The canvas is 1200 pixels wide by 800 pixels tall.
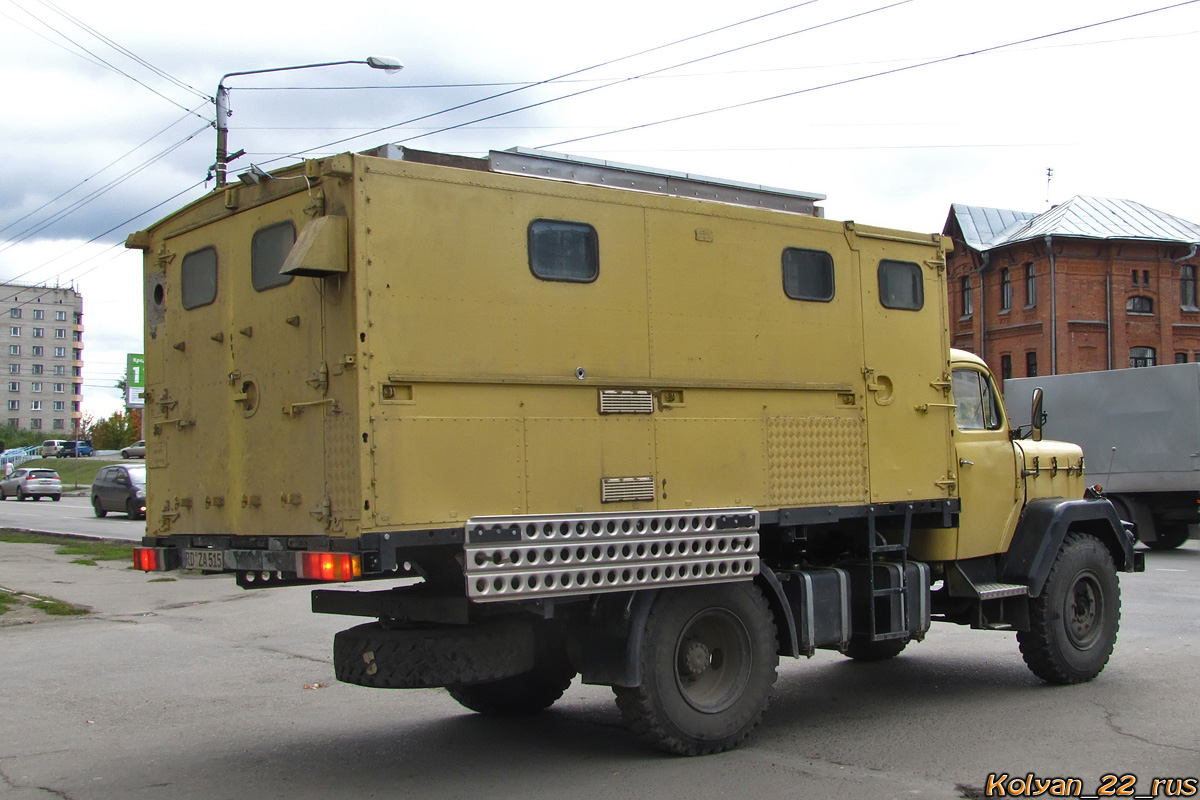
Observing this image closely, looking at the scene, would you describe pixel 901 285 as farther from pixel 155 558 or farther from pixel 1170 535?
pixel 1170 535

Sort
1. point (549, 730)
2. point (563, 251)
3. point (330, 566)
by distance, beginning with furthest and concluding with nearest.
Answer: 1. point (549, 730)
2. point (563, 251)
3. point (330, 566)

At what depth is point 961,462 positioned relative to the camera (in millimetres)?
8664

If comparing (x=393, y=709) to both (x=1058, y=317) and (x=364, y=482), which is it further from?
(x=1058, y=317)

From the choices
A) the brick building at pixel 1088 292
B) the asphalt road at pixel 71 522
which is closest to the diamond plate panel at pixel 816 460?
the asphalt road at pixel 71 522

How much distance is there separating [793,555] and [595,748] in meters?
2.00

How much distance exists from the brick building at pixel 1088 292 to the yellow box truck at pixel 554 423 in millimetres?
39344

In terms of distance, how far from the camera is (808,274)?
780cm

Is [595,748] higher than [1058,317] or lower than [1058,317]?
lower

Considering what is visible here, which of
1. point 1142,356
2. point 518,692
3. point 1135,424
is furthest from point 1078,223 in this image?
point 518,692

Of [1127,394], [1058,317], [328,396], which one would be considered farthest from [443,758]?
[1058,317]

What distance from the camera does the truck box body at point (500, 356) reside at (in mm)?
6027

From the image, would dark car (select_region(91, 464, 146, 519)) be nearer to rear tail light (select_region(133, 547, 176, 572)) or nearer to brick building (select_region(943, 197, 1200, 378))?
rear tail light (select_region(133, 547, 176, 572))

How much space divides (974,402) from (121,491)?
3010 cm

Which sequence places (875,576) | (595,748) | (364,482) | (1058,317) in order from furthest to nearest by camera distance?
1. (1058,317)
2. (875,576)
3. (595,748)
4. (364,482)
